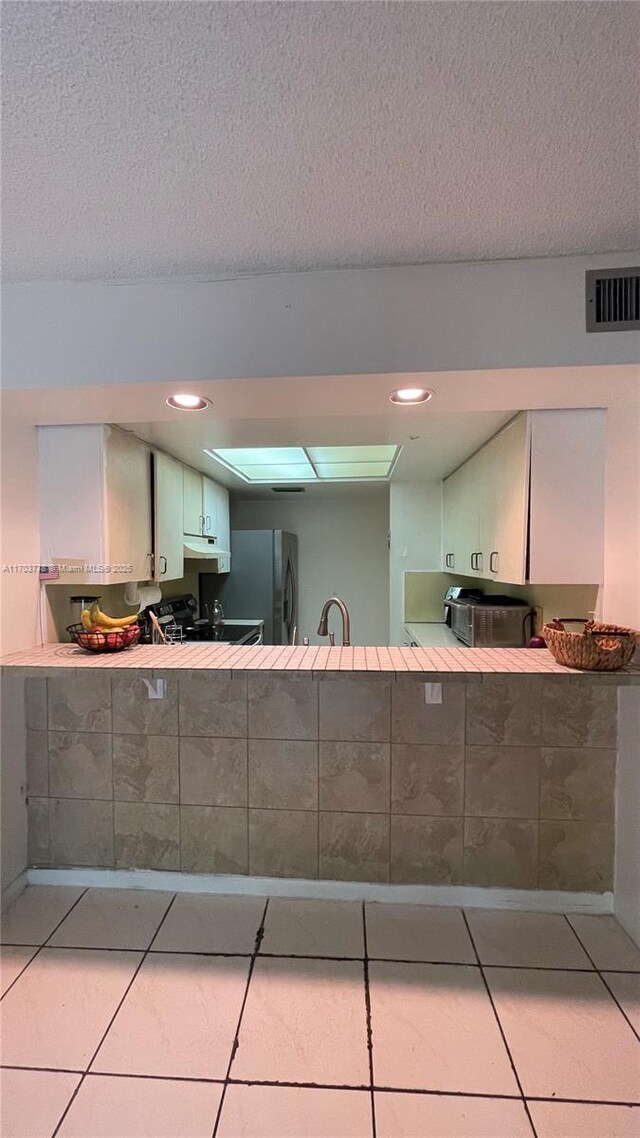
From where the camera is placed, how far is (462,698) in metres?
1.57

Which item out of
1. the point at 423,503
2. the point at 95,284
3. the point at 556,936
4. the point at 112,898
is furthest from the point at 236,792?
the point at 423,503

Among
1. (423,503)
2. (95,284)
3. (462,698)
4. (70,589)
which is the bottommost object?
(462,698)

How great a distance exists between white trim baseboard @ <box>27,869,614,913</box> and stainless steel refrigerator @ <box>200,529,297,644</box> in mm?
1855

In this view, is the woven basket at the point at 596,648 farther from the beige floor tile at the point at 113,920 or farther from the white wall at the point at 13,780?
the white wall at the point at 13,780

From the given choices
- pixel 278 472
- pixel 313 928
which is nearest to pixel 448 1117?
pixel 313 928

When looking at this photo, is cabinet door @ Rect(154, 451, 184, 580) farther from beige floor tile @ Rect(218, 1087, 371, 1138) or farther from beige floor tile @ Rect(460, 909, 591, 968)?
beige floor tile @ Rect(460, 909, 591, 968)

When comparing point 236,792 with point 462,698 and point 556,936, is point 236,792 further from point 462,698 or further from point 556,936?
point 556,936

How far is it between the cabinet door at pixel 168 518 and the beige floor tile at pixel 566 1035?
190 cm

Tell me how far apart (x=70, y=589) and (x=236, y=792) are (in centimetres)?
100

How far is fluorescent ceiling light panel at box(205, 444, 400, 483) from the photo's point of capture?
8.29 ft

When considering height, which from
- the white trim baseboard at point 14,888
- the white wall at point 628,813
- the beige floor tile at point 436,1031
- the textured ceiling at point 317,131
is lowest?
the beige floor tile at point 436,1031

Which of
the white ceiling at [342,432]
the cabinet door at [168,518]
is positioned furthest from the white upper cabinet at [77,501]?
the cabinet door at [168,518]

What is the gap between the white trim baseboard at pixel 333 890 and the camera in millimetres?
1543

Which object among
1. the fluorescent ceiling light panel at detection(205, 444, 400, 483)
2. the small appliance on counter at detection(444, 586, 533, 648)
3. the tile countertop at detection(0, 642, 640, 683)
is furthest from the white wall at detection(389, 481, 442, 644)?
the tile countertop at detection(0, 642, 640, 683)
